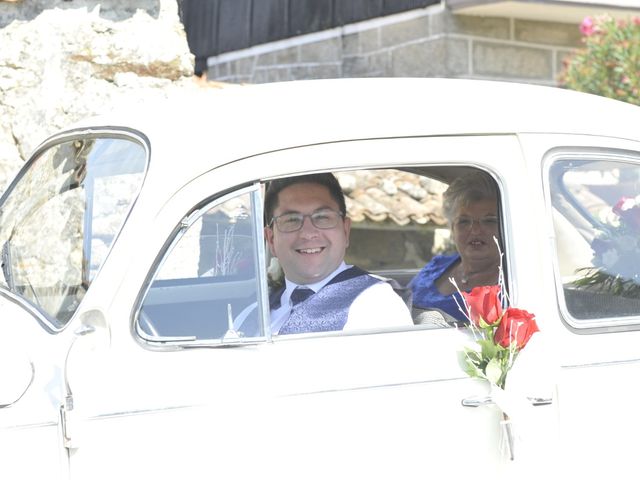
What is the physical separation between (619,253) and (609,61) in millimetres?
6236

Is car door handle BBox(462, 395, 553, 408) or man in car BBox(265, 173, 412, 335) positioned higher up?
man in car BBox(265, 173, 412, 335)

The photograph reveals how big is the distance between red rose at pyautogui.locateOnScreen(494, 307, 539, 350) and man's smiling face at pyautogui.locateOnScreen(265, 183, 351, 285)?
0.69 metres

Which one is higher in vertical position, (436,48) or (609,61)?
(436,48)

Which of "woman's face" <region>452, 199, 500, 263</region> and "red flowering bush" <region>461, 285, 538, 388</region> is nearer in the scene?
"red flowering bush" <region>461, 285, 538, 388</region>

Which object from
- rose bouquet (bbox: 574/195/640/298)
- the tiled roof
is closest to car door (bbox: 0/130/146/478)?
rose bouquet (bbox: 574/195/640/298)

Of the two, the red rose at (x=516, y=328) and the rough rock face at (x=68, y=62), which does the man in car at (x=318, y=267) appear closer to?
the red rose at (x=516, y=328)

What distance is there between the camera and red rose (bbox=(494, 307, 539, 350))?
3072 millimetres

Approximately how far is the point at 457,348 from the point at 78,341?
1.06m

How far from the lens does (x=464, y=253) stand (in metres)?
4.27

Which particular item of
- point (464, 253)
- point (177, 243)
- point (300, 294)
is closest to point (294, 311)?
point (300, 294)

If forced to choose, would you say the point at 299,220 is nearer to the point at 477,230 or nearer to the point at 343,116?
the point at 343,116

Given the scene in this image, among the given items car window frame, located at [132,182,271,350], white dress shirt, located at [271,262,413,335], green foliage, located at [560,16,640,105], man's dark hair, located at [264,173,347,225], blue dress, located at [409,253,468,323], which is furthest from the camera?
green foliage, located at [560,16,640,105]

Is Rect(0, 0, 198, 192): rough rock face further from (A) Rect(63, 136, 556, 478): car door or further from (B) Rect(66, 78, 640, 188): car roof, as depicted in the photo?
(A) Rect(63, 136, 556, 478): car door

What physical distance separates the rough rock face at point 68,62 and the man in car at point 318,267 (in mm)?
2061
